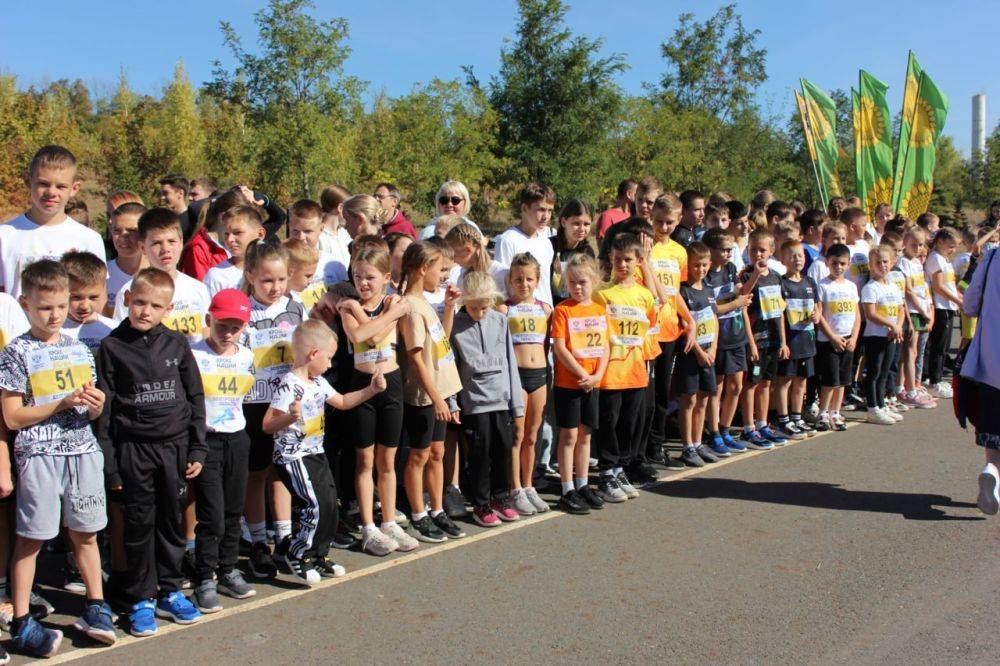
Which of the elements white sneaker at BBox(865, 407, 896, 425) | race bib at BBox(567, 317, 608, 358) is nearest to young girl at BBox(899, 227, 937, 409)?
white sneaker at BBox(865, 407, 896, 425)

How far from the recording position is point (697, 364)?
758 centimetres

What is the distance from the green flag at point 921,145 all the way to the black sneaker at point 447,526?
14.3 m

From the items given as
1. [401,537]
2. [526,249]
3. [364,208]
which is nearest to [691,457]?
[526,249]

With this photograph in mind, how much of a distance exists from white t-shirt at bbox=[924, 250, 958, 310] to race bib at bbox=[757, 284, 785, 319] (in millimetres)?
3741

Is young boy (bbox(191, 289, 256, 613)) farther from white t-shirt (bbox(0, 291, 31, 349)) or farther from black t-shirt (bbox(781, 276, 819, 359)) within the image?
black t-shirt (bbox(781, 276, 819, 359))

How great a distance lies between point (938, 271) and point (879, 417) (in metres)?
2.78

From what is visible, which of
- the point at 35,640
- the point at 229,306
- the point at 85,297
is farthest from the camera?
the point at 229,306

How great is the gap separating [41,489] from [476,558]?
2.44m

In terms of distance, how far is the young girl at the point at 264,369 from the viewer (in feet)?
16.6

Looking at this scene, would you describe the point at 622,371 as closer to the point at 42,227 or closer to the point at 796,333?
the point at 796,333

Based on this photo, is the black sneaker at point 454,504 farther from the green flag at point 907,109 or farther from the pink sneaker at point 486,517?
the green flag at point 907,109

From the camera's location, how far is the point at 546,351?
21.6 ft

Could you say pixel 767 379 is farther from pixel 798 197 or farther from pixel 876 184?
pixel 798 197

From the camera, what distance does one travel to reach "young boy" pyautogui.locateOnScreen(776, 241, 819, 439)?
8500 mm
